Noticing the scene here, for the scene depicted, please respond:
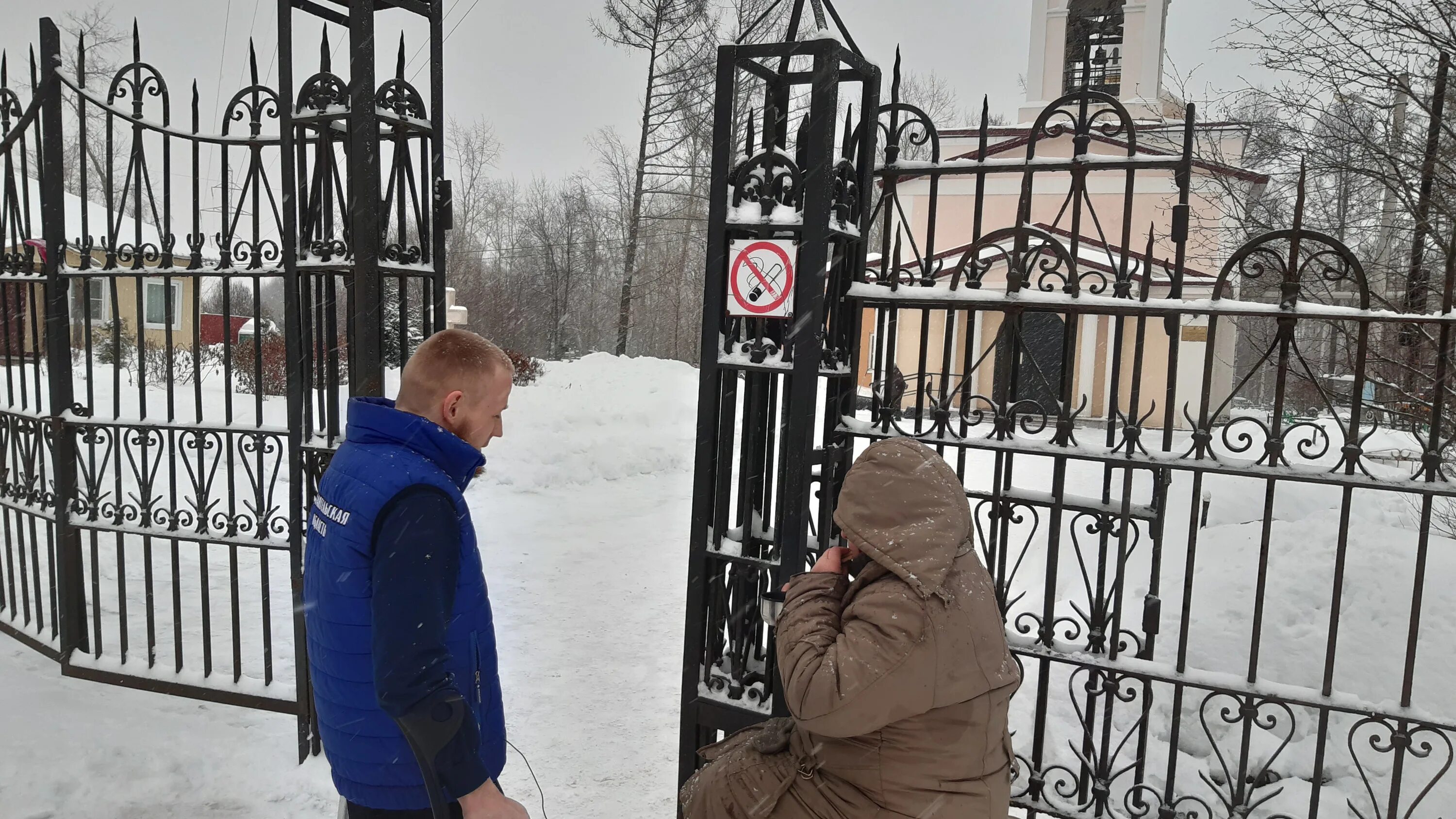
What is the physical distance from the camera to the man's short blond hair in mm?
2539

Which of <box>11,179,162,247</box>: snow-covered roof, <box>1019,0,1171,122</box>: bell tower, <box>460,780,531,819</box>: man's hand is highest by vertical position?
<box>1019,0,1171,122</box>: bell tower

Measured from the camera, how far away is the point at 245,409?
40.8ft

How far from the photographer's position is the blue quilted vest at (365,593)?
7.73 ft

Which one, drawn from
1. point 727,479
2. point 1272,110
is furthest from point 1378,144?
point 727,479

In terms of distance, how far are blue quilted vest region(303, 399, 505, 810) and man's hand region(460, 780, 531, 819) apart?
0.24 metres

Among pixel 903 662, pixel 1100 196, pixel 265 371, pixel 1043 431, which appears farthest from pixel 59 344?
pixel 1100 196

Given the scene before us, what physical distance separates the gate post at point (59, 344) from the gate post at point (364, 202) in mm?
2126

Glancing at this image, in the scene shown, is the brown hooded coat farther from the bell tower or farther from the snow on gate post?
the bell tower

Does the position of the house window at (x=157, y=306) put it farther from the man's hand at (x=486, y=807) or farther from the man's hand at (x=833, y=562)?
the man's hand at (x=833, y=562)

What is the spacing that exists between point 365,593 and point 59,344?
4023 millimetres

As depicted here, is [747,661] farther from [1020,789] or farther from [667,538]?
[667,538]

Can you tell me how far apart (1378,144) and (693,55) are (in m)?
19.6

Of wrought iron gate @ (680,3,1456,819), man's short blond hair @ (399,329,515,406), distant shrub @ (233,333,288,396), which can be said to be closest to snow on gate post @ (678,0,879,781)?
wrought iron gate @ (680,3,1456,819)

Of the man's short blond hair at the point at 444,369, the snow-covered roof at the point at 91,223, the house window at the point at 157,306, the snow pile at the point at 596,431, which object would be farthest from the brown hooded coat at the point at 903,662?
the house window at the point at 157,306
